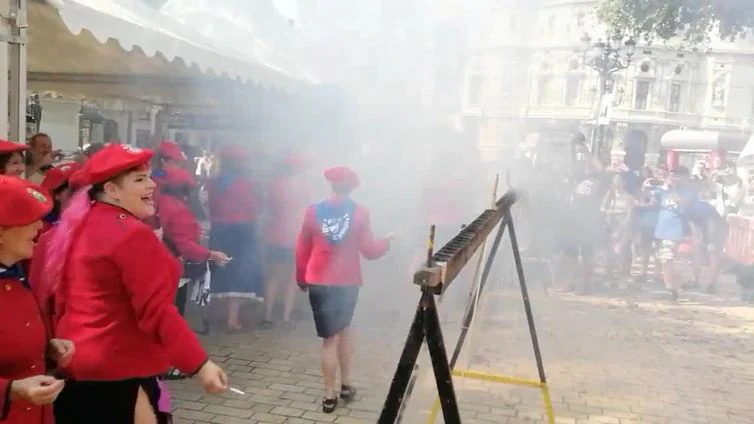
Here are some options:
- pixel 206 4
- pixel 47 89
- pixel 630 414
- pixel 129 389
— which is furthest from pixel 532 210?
pixel 129 389

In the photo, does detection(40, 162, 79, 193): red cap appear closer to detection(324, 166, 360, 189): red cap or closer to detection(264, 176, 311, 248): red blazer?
detection(324, 166, 360, 189): red cap

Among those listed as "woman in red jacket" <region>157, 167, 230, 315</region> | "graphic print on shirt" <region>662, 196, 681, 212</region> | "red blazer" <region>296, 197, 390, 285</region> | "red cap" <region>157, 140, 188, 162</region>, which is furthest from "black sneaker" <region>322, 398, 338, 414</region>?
"graphic print on shirt" <region>662, 196, 681, 212</region>

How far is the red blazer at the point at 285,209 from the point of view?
5.29 metres

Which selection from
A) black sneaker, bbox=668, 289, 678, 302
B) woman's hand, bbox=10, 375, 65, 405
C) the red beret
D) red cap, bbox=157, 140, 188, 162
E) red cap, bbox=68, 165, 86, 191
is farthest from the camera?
black sneaker, bbox=668, 289, 678, 302

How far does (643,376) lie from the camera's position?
464 centimetres

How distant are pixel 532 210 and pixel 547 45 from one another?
2813 millimetres

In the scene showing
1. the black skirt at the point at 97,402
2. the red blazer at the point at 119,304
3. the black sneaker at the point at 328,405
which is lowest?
the black sneaker at the point at 328,405

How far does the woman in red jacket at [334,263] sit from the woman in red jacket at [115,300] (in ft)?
5.24

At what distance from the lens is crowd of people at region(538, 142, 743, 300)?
25.0ft

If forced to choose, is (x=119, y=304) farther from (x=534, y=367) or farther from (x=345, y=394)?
(x=534, y=367)

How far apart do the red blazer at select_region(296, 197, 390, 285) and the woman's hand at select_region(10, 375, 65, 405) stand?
212cm

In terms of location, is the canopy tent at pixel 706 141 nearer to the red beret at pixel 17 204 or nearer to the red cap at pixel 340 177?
the red cap at pixel 340 177

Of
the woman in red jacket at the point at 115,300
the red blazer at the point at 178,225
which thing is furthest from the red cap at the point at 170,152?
the woman in red jacket at the point at 115,300

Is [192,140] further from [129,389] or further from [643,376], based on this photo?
[129,389]
